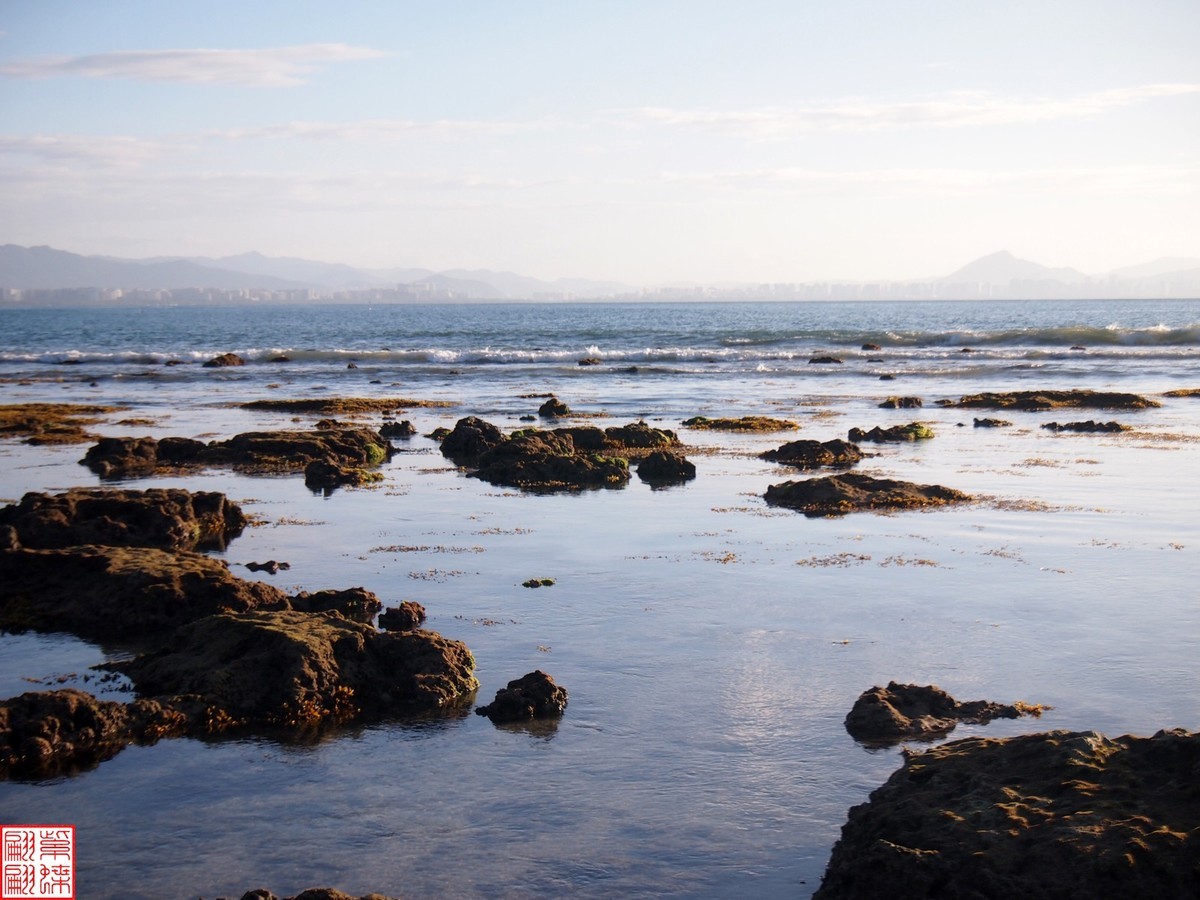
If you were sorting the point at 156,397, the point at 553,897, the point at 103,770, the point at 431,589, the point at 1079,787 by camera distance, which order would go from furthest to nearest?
the point at 156,397 < the point at 431,589 < the point at 103,770 < the point at 553,897 < the point at 1079,787

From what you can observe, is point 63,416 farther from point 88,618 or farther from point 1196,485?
point 1196,485

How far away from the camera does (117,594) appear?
1079cm

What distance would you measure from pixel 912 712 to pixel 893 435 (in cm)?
1788

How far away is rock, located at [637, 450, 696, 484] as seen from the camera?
778 inches

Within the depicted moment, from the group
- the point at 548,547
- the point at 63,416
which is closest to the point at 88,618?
A: the point at 548,547

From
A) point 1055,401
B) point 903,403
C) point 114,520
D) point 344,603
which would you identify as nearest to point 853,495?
point 344,603

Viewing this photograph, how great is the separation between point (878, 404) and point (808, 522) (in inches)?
836

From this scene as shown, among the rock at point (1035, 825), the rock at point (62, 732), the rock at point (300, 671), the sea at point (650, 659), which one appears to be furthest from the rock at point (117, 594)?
the rock at point (1035, 825)

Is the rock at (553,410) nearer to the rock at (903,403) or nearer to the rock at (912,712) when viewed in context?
the rock at (903,403)

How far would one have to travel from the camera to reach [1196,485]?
59.8ft

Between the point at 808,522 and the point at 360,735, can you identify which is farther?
the point at 808,522

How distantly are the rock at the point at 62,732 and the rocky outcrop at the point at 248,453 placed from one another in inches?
488

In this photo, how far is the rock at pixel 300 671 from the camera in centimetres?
856

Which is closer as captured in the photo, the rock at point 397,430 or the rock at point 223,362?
the rock at point 397,430
